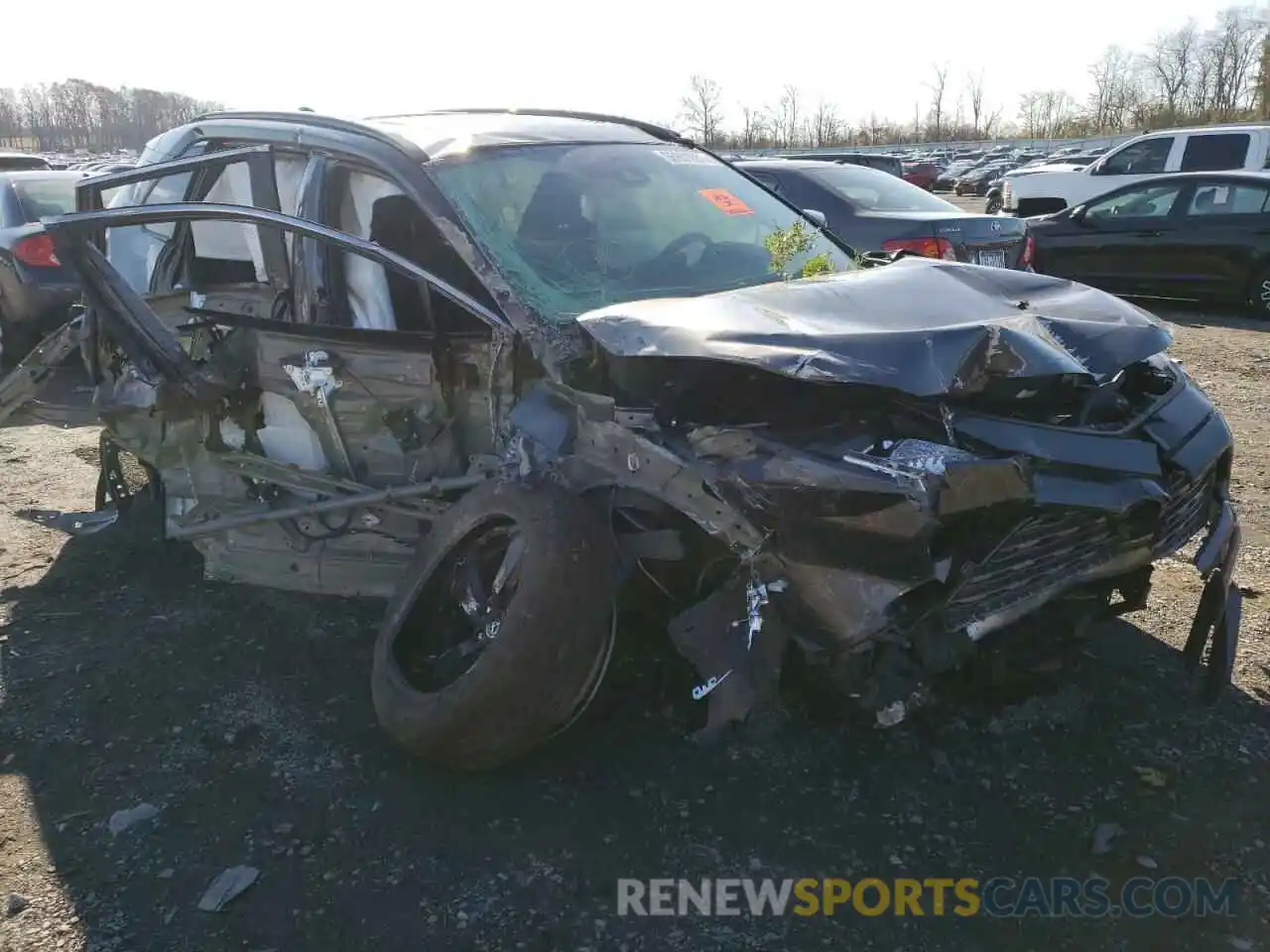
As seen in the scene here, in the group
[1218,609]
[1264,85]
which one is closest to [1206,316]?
[1218,609]

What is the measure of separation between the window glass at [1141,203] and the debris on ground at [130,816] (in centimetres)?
1098

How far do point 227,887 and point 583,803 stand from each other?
953mm

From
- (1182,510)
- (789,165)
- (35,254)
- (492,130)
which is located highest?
(492,130)

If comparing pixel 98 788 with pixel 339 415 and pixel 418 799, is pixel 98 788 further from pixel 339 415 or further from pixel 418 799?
pixel 339 415

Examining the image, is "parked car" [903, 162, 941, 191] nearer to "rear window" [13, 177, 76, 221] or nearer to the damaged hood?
"rear window" [13, 177, 76, 221]

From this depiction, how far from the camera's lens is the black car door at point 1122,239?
10.5 m

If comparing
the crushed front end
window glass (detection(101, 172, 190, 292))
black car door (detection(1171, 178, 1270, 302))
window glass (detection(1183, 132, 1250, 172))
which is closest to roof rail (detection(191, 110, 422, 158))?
window glass (detection(101, 172, 190, 292))

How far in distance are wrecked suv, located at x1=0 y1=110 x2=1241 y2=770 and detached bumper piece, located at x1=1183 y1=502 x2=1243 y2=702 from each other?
0.01 metres

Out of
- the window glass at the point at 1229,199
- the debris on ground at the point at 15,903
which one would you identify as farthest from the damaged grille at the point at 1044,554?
the window glass at the point at 1229,199

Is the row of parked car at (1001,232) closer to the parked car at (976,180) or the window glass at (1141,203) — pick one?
the window glass at (1141,203)

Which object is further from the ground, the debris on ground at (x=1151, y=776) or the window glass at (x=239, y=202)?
the window glass at (x=239, y=202)

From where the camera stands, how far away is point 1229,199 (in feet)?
33.4

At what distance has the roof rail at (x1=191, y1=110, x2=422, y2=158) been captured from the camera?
136 inches

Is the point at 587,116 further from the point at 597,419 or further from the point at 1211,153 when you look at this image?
the point at 1211,153
